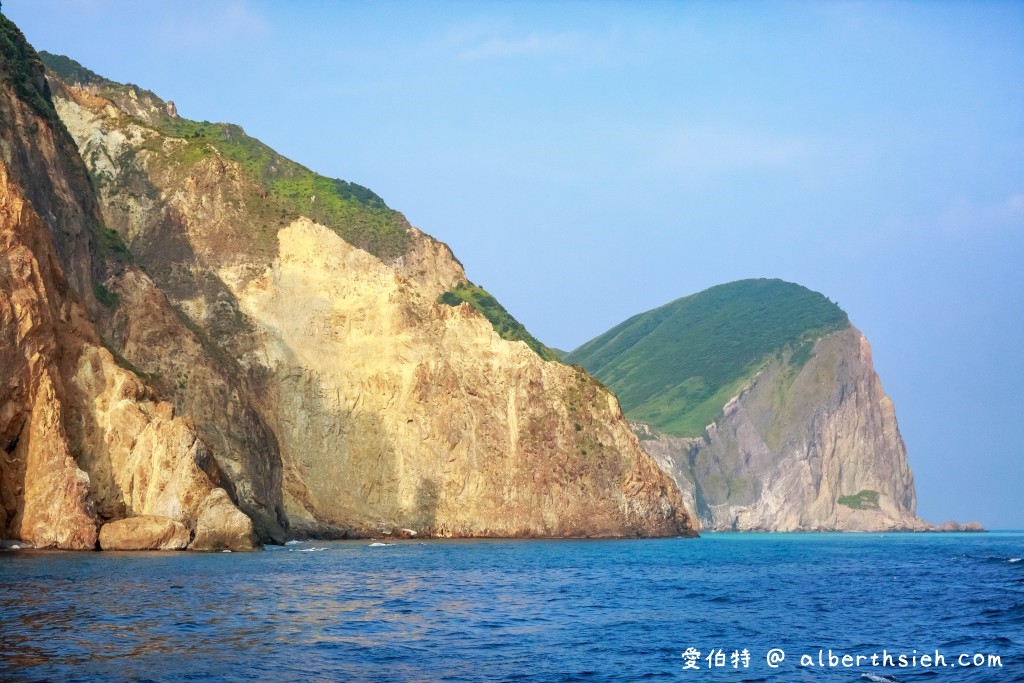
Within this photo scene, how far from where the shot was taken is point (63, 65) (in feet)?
563

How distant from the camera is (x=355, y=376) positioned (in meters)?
112

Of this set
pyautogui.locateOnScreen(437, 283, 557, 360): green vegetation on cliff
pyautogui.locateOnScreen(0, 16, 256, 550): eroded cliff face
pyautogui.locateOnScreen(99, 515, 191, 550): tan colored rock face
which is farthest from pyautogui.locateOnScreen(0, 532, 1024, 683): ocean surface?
pyautogui.locateOnScreen(437, 283, 557, 360): green vegetation on cliff

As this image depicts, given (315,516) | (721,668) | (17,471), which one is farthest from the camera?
(315,516)

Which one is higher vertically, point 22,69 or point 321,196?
point 321,196

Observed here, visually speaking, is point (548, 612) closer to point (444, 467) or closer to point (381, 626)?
point (381, 626)

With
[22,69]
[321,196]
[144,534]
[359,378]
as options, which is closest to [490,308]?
[321,196]

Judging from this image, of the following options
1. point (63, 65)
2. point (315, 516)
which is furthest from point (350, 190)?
point (315, 516)

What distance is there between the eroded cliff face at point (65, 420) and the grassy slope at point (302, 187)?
75.0 m

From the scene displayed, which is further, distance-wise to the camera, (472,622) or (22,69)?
(22,69)

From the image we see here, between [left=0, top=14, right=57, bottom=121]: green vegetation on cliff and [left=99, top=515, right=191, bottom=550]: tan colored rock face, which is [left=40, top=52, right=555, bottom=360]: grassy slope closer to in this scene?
[left=0, top=14, right=57, bottom=121]: green vegetation on cliff

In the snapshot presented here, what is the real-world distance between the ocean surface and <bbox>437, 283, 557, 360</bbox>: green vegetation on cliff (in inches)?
3626

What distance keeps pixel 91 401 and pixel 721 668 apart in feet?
156

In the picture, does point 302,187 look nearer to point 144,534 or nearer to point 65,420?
point 65,420

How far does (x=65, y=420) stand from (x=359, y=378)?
A: 46747 mm
